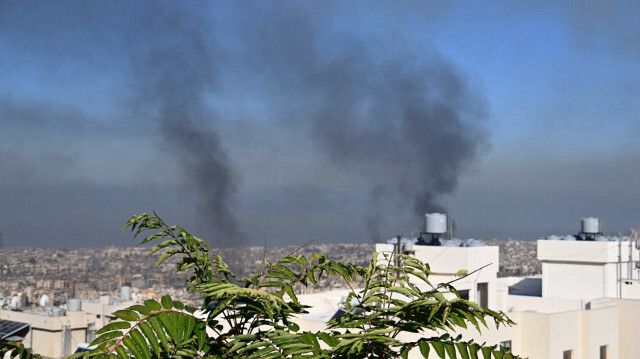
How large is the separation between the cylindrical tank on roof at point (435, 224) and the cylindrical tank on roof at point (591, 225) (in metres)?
8.64

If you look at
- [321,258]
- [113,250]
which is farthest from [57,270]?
[321,258]

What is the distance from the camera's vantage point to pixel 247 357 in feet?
10.2

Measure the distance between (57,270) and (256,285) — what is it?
38.1 m

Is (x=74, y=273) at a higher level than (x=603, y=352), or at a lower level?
higher

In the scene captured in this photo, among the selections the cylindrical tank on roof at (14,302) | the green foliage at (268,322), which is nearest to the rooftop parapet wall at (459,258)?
the cylindrical tank on roof at (14,302)

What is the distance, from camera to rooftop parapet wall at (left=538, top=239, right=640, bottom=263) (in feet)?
109

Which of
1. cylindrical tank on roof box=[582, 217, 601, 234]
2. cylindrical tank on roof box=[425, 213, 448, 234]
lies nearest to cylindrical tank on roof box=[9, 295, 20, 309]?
cylindrical tank on roof box=[425, 213, 448, 234]

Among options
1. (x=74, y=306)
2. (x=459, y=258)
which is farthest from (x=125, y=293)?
(x=459, y=258)

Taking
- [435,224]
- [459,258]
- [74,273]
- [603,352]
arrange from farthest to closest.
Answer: [74,273] → [435,224] → [603,352] → [459,258]

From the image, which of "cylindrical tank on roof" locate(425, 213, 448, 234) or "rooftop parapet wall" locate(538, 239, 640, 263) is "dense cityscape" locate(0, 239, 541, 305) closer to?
"rooftop parapet wall" locate(538, 239, 640, 263)

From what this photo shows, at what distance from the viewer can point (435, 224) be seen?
31391mm

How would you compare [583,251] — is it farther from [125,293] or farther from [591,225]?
[125,293]

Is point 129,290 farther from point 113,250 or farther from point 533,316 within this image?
point 113,250

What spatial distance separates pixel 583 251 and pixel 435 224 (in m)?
7.38
